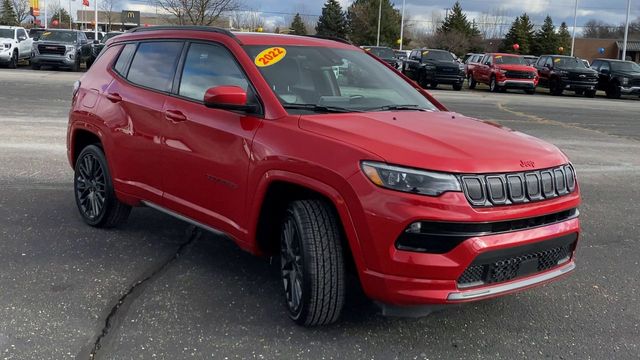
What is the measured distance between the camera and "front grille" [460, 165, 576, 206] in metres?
3.25

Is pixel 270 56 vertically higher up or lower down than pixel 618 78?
lower down

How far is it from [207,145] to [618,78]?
93.6 feet

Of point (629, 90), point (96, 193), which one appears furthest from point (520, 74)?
point (96, 193)

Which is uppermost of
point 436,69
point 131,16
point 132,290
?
point 131,16

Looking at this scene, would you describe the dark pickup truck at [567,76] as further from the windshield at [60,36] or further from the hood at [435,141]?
the hood at [435,141]

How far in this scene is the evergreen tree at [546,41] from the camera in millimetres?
76125

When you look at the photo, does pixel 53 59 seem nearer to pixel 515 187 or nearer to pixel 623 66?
pixel 623 66

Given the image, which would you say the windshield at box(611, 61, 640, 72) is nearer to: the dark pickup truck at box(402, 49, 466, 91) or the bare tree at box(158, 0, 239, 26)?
the dark pickup truck at box(402, 49, 466, 91)

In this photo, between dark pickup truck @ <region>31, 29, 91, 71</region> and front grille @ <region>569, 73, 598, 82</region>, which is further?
front grille @ <region>569, 73, 598, 82</region>

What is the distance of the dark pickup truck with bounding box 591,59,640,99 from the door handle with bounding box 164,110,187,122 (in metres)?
28.2

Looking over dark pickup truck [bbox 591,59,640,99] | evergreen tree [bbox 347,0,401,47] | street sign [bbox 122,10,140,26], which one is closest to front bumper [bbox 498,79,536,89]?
dark pickup truck [bbox 591,59,640,99]

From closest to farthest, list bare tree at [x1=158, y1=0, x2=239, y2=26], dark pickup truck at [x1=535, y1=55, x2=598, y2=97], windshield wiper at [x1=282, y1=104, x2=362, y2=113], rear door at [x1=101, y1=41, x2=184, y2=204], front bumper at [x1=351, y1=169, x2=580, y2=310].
→ front bumper at [x1=351, y1=169, x2=580, y2=310] < windshield wiper at [x1=282, y1=104, x2=362, y2=113] < rear door at [x1=101, y1=41, x2=184, y2=204] < dark pickup truck at [x1=535, y1=55, x2=598, y2=97] < bare tree at [x1=158, y1=0, x2=239, y2=26]

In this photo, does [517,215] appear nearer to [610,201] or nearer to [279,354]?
[279,354]

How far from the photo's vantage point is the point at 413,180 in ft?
10.6
